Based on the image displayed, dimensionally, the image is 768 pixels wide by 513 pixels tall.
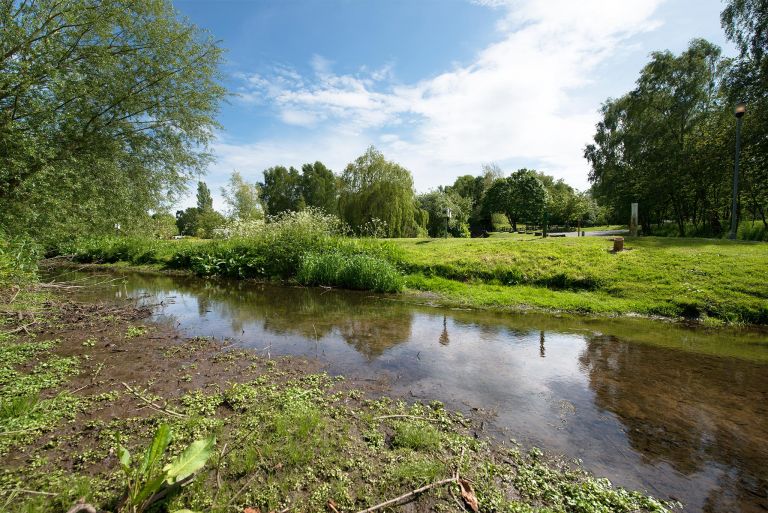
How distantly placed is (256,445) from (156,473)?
82cm

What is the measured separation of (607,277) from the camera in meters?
11.0

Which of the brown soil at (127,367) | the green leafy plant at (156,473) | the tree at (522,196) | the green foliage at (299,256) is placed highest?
the tree at (522,196)

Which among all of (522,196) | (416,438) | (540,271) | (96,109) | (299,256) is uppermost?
(522,196)

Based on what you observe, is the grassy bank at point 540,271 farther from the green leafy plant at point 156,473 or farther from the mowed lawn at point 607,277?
the green leafy plant at point 156,473

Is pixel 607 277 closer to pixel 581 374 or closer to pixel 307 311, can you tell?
pixel 581 374

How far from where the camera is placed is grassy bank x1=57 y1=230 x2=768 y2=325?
936 cm

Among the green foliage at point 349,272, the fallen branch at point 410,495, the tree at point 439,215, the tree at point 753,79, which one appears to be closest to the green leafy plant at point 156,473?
the fallen branch at point 410,495

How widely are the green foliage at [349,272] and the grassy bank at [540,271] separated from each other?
4cm

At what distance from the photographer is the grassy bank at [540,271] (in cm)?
936

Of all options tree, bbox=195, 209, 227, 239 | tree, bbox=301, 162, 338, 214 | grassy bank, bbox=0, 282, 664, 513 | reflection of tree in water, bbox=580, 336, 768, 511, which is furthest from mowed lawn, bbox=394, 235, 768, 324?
tree, bbox=301, 162, 338, 214

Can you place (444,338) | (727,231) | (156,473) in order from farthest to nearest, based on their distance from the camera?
(727,231) → (444,338) → (156,473)

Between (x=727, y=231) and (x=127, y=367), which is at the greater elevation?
(x=727, y=231)

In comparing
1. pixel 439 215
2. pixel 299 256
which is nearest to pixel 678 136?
pixel 439 215

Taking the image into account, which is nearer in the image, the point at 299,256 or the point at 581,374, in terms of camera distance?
the point at 581,374
